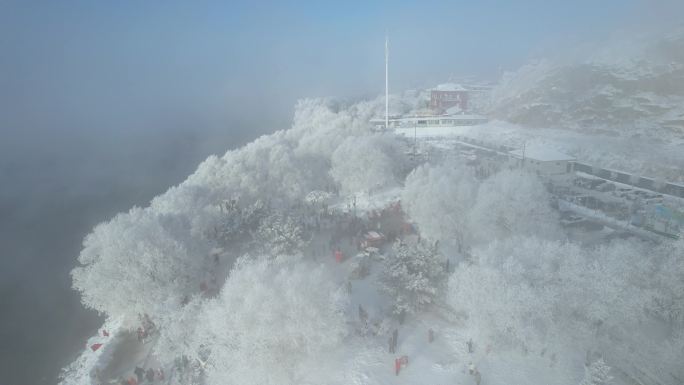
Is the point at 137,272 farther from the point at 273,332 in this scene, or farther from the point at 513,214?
the point at 513,214

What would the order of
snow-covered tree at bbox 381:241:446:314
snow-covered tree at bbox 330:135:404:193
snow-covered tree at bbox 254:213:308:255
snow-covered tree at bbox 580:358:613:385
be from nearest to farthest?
snow-covered tree at bbox 580:358:613:385
snow-covered tree at bbox 381:241:446:314
snow-covered tree at bbox 254:213:308:255
snow-covered tree at bbox 330:135:404:193

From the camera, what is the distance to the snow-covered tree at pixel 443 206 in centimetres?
1950

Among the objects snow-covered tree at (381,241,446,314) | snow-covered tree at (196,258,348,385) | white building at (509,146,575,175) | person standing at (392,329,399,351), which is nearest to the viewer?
snow-covered tree at (196,258,348,385)

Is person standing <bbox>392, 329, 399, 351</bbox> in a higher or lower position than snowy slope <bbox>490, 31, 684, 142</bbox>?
lower

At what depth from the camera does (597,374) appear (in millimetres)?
9977

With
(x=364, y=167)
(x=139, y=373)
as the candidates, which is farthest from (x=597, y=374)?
(x=364, y=167)

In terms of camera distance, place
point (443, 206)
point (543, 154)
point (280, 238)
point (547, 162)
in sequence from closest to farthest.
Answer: point (280, 238) → point (443, 206) → point (547, 162) → point (543, 154)

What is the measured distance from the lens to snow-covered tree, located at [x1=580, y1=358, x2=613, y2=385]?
9.87 meters

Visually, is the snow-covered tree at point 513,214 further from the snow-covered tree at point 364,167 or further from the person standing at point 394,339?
the snow-covered tree at point 364,167

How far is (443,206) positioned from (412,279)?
7.25 meters

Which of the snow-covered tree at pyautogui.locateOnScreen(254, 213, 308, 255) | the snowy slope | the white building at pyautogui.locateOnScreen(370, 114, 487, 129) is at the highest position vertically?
the snowy slope

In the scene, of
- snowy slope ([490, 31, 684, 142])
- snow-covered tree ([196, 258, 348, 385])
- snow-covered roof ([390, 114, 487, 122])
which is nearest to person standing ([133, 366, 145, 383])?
snow-covered tree ([196, 258, 348, 385])

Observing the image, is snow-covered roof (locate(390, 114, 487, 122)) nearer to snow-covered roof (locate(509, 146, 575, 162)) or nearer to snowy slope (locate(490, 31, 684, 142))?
snowy slope (locate(490, 31, 684, 142))

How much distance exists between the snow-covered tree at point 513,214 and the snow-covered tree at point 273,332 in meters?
9.67
